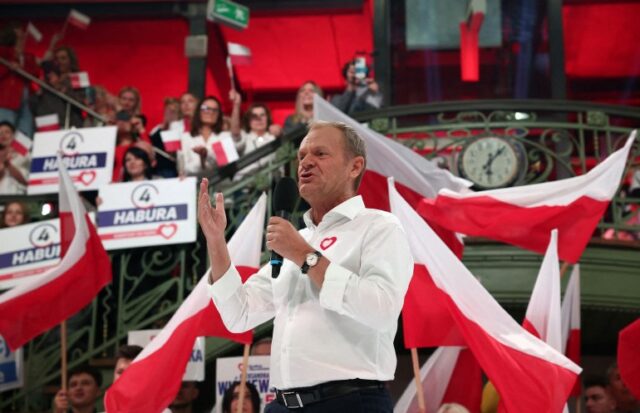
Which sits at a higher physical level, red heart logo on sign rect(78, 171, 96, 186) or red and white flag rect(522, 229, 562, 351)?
red heart logo on sign rect(78, 171, 96, 186)

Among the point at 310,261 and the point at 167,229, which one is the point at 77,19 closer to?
the point at 167,229

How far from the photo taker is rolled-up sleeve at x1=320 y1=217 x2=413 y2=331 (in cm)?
240

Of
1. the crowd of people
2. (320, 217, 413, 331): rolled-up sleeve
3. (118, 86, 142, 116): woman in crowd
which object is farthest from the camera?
(118, 86, 142, 116): woman in crowd

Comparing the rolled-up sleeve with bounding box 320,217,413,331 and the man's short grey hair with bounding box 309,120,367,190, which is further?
the man's short grey hair with bounding box 309,120,367,190

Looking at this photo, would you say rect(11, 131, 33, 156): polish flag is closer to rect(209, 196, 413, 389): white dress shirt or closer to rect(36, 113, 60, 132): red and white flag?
rect(36, 113, 60, 132): red and white flag

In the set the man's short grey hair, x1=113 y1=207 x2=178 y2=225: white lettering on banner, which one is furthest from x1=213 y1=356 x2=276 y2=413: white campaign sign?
the man's short grey hair

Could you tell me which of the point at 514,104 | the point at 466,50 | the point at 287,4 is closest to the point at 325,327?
the point at 514,104

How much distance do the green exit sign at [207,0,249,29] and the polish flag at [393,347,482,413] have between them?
200 inches

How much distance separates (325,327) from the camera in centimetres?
254

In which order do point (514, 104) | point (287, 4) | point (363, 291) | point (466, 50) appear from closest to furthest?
point (363, 291)
point (514, 104)
point (466, 50)
point (287, 4)

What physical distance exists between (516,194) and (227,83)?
28.4 feet

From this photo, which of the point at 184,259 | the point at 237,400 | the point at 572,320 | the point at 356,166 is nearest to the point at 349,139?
the point at 356,166

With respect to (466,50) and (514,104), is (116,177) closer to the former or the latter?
(514,104)

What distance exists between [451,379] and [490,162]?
2.33m
